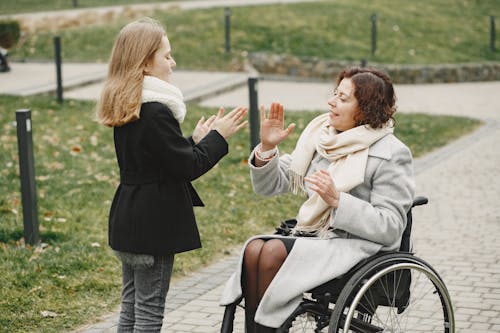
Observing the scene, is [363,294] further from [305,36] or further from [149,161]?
[305,36]

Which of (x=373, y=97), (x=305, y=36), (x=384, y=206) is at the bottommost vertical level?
(x=305, y=36)

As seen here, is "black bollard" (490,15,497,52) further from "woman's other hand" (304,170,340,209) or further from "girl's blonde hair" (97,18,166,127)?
"girl's blonde hair" (97,18,166,127)

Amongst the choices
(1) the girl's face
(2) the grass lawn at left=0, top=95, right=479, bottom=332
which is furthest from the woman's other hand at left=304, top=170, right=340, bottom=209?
(2) the grass lawn at left=0, top=95, right=479, bottom=332

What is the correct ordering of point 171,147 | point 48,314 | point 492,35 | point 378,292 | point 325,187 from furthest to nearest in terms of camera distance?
1. point 492,35
2. point 48,314
3. point 378,292
4. point 325,187
5. point 171,147

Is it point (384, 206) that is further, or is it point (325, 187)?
point (384, 206)

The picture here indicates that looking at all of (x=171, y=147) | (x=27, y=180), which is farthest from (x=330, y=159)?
(x=27, y=180)

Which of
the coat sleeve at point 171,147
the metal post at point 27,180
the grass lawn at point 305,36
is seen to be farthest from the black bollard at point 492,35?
the coat sleeve at point 171,147

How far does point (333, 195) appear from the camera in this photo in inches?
152

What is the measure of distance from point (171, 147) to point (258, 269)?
67cm

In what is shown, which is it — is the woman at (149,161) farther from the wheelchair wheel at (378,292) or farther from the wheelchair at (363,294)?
the wheelchair wheel at (378,292)

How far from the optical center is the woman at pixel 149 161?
3689 millimetres

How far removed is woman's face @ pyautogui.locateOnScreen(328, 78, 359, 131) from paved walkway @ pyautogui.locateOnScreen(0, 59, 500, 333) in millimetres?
1654

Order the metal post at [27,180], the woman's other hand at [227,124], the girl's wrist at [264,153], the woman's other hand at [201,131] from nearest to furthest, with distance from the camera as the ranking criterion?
the woman's other hand at [227,124], the woman's other hand at [201,131], the girl's wrist at [264,153], the metal post at [27,180]

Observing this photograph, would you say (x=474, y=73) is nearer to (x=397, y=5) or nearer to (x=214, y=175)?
(x=397, y=5)
